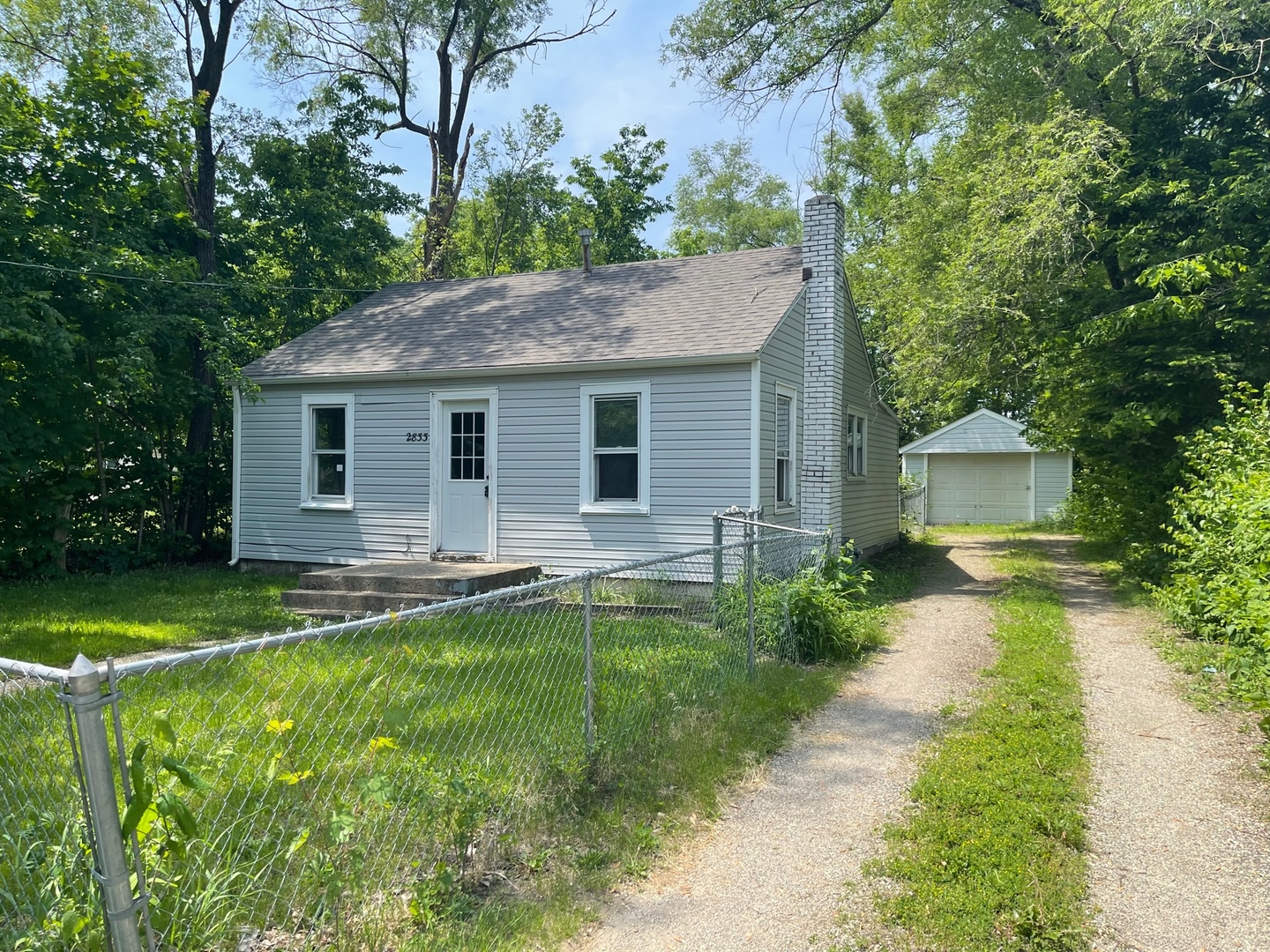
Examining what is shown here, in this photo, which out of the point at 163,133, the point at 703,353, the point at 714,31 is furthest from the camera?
the point at 714,31

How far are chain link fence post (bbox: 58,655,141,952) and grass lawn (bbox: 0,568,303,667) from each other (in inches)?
254

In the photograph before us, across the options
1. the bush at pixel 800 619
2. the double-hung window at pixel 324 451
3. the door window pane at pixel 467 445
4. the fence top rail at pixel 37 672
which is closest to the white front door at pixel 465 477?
the door window pane at pixel 467 445

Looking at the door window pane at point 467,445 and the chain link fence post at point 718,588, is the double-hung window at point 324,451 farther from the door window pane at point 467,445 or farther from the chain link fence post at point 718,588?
the chain link fence post at point 718,588

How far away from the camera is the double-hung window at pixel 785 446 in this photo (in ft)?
38.3

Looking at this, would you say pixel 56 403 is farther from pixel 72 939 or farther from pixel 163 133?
pixel 72 939

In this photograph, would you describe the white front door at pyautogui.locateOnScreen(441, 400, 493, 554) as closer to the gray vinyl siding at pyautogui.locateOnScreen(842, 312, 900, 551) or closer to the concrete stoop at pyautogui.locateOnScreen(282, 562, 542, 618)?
the concrete stoop at pyautogui.locateOnScreen(282, 562, 542, 618)

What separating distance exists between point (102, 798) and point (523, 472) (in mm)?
9874

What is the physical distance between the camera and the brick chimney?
39.4 ft

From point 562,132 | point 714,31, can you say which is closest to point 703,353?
point 714,31

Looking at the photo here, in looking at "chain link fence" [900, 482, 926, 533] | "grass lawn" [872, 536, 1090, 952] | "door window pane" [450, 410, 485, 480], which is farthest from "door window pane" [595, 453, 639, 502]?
"chain link fence" [900, 482, 926, 533]

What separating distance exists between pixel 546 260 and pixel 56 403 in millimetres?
20367

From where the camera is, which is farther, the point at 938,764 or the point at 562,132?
the point at 562,132

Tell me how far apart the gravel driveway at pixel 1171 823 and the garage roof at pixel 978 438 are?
71.1 feet

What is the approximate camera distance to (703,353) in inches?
417
